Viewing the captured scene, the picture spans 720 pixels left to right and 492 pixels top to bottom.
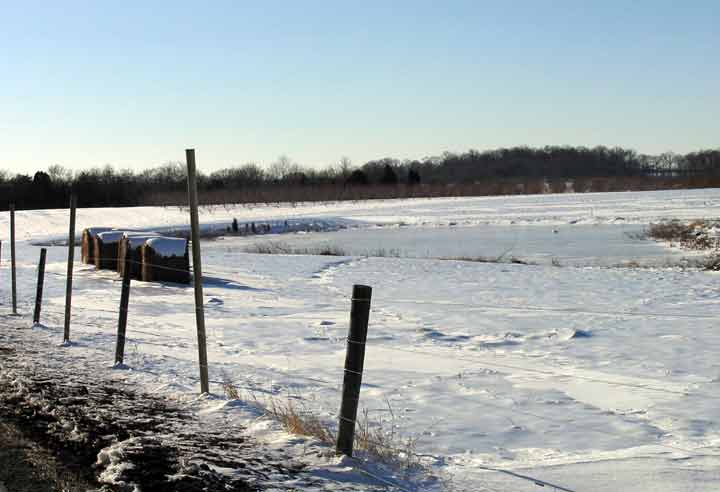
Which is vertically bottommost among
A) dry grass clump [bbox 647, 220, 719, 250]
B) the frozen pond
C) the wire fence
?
the wire fence

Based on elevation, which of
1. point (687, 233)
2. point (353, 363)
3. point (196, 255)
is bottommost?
point (353, 363)

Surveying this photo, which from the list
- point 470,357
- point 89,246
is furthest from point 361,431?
point 89,246

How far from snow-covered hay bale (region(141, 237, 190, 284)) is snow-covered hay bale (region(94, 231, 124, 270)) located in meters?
2.58

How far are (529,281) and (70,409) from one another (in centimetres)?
1303

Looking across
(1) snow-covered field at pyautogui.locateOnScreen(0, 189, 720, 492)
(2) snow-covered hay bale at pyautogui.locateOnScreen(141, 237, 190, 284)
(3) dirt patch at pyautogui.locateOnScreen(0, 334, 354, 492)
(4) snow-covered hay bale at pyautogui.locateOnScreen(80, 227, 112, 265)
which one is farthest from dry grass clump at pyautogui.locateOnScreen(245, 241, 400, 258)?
(3) dirt patch at pyautogui.locateOnScreen(0, 334, 354, 492)

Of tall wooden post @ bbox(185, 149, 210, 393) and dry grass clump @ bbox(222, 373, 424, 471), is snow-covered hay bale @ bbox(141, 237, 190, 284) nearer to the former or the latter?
tall wooden post @ bbox(185, 149, 210, 393)

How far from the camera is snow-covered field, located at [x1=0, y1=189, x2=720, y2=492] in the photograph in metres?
6.01

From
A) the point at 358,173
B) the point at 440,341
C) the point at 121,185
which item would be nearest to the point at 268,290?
the point at 440,341

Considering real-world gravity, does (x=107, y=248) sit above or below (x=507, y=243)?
above

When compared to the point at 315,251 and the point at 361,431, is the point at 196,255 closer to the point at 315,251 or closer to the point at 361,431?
the point at 361,431

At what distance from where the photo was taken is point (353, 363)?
18.1 feet

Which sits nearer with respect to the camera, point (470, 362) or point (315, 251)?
point (470, 362)

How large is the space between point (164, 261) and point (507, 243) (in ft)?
56.0

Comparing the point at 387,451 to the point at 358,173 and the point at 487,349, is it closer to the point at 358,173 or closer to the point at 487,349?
the point at 487,349
